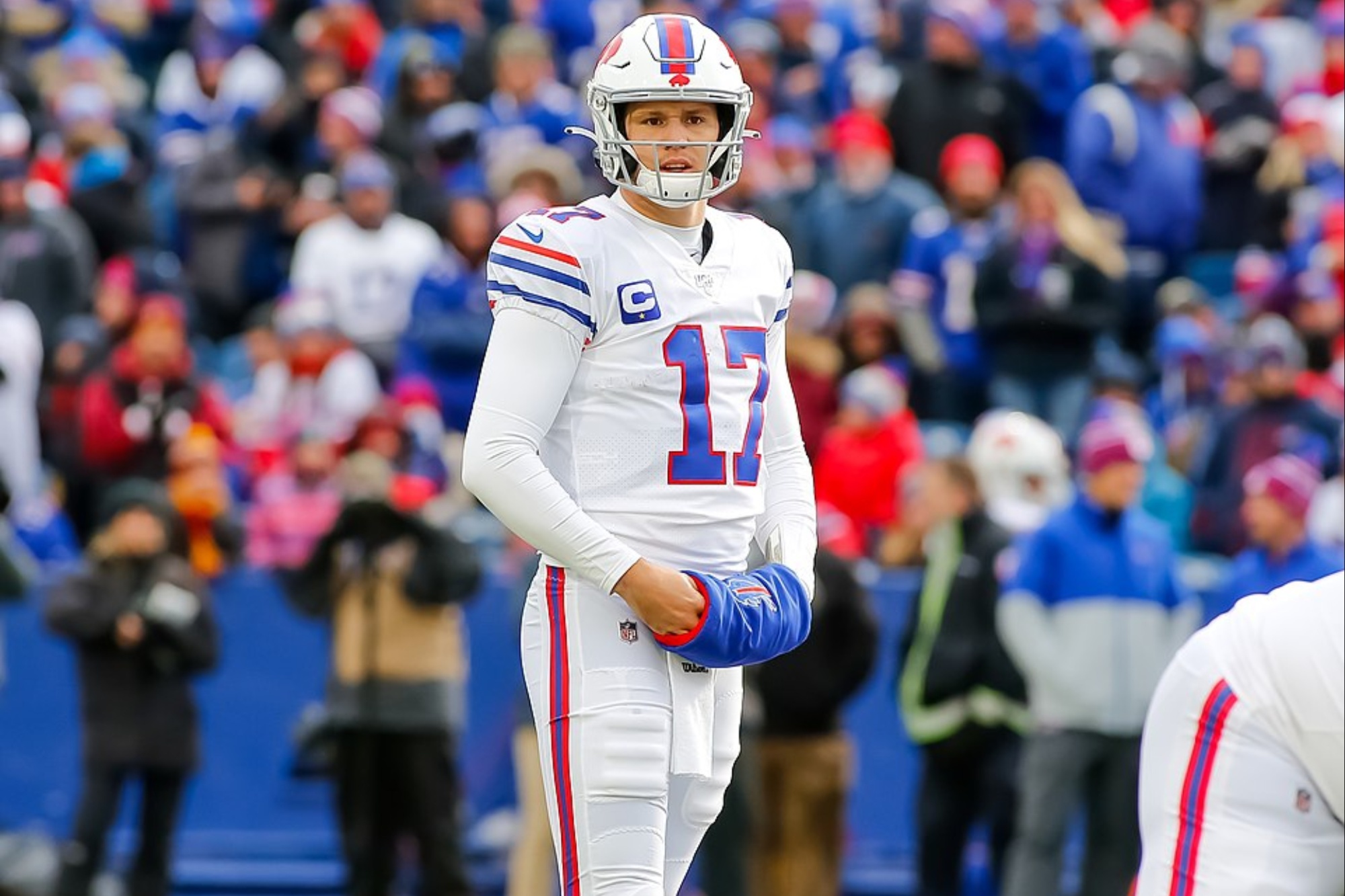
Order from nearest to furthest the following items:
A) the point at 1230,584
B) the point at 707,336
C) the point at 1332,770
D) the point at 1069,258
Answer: the point at 1332,770
the point at 707,336
the point at 1230,584
the point at 1069,258

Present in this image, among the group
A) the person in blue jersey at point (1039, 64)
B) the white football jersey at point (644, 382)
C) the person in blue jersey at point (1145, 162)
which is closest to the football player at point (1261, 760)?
the white football jersey at point (644, 382)

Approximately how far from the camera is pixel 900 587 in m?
10.4

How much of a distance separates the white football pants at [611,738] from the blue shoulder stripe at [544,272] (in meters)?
0.53

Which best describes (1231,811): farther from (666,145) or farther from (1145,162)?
(1145,162)

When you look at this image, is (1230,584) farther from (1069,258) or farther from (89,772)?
(89,772)

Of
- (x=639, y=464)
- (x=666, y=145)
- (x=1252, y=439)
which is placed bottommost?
(x=639, y=464)

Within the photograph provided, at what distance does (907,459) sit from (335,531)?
2.56m

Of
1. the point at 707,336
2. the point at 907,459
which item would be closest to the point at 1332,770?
the point at 707,336

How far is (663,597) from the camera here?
185 inches

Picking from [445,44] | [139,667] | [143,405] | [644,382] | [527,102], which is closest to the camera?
[644,382]

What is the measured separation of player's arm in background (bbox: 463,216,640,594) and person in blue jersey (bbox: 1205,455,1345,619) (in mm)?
4663

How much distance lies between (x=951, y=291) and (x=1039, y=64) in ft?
7.93

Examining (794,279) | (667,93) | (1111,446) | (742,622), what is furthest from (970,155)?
(742,622)

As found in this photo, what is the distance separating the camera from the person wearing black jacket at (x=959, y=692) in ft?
31.4
